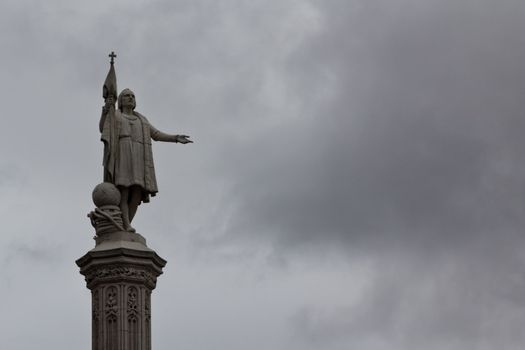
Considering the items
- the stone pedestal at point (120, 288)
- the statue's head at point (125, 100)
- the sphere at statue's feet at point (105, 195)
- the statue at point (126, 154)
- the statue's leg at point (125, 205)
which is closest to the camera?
the stone pedestal at point (120, 288)

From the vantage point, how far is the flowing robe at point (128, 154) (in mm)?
49375

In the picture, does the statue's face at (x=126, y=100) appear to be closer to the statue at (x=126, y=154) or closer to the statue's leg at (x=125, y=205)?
the statue at (x=126, y=154)

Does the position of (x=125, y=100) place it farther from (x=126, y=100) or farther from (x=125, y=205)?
(x=125, y=205)

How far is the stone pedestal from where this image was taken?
1852 inches

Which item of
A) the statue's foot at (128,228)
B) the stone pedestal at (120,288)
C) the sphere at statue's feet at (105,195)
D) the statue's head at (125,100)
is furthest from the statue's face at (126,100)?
the stone pedestal at (120,288)

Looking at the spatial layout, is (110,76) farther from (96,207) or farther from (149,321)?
(149,321)

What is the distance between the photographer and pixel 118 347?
46688mm

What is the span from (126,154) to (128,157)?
11 centimetres

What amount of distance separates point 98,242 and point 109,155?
8.45 ft

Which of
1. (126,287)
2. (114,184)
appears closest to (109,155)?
(114,184)

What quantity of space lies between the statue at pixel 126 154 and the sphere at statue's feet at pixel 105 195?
1.16 ft

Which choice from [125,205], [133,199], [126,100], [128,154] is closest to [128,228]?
[125,205]

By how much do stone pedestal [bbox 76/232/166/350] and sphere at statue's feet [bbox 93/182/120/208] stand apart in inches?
36.4

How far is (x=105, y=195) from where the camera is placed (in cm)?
4869
